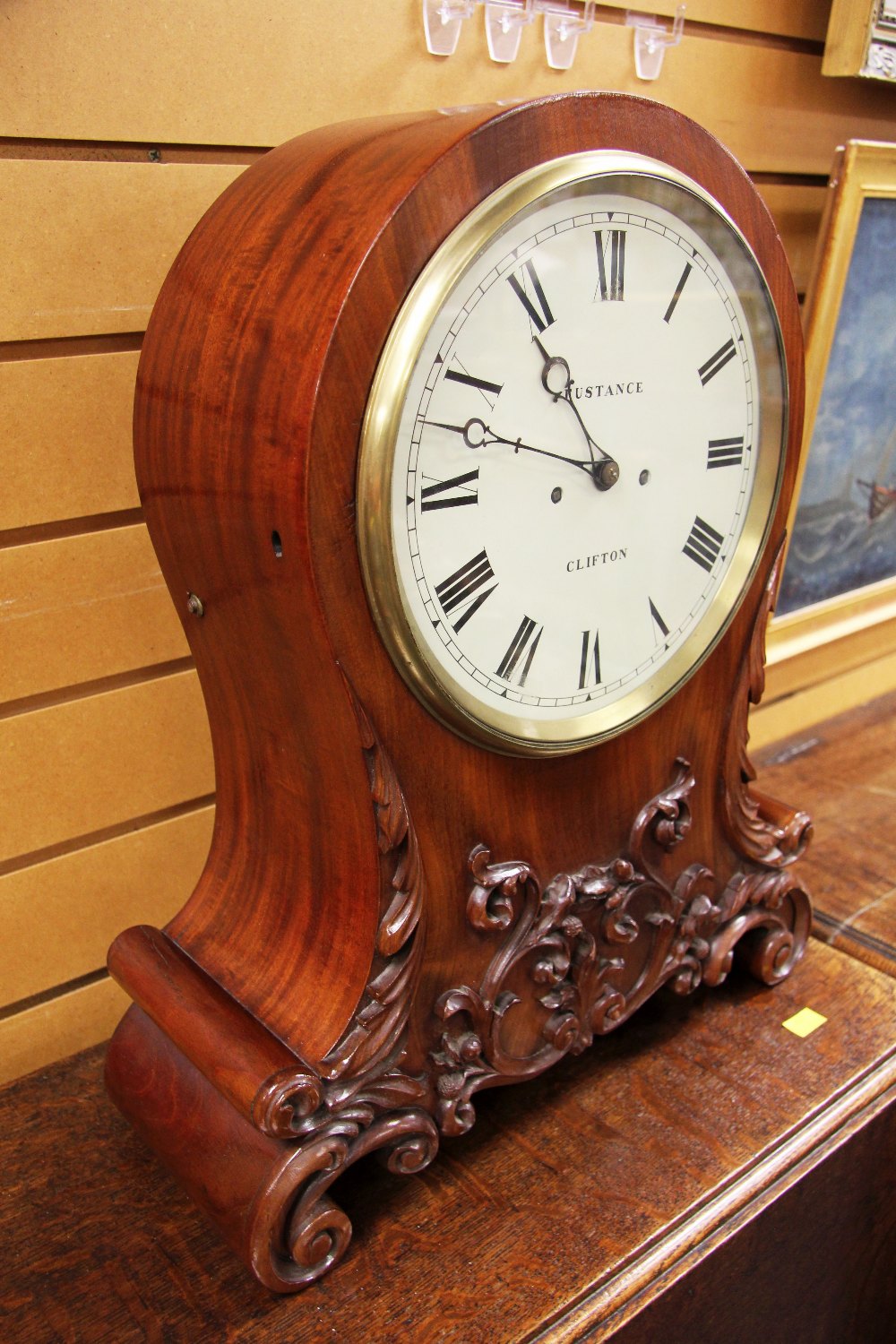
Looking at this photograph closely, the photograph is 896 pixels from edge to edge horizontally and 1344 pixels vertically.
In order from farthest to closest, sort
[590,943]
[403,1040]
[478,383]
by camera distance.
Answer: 1. [590,943]
2. [403,1040]
3. [478,383]

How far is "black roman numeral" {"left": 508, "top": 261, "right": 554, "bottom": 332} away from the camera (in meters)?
0.73

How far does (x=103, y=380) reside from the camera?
93 centimetres

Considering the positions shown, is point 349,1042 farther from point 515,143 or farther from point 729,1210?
point 515,143

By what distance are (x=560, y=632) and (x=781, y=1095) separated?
470 millimetres

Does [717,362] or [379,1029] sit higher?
[717,362]

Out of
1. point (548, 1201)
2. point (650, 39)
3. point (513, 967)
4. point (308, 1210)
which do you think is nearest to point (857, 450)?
point (650, 39)

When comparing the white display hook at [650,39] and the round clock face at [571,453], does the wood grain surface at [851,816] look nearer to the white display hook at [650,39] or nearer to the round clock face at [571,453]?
the round clock face at [571,453]

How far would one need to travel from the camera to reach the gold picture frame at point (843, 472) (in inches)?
54.1

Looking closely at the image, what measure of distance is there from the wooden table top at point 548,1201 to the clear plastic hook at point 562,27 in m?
0.94

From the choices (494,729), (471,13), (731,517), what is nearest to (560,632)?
(494,729)

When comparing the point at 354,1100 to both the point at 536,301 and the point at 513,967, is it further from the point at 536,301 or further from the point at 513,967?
the point at 536,301

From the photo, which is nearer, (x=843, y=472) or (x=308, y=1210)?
(x=308, y=1210)

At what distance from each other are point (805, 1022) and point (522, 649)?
523mm

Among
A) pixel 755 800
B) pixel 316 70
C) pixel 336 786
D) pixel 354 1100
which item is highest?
pixel 316 70
